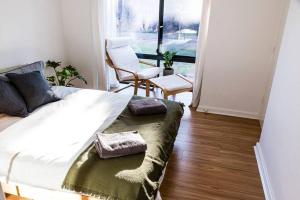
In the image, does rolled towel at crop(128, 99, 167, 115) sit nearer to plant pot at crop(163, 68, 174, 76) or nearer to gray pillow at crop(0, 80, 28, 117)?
gray pillow at crop(0, 80, 28, 117)

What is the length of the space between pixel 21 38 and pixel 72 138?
6.09ft

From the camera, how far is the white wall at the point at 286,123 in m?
1.69

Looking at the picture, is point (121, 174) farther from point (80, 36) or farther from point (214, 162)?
point (80, 36)

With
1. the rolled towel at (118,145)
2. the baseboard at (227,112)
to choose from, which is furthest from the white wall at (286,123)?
the baseboard at (227,112)

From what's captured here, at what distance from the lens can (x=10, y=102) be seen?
2303 millimetres

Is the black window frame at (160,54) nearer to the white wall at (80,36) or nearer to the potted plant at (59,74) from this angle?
the white wall at (80,36)

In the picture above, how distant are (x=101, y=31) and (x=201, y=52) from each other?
1565mm

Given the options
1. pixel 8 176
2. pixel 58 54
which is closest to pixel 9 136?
pixel 8 176

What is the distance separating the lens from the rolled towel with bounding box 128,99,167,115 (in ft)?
7.88

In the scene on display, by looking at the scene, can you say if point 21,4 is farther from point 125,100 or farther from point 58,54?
point 125,100

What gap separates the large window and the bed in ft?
6.95

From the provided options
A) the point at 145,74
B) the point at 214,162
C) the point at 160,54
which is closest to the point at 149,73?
the point at 145,74

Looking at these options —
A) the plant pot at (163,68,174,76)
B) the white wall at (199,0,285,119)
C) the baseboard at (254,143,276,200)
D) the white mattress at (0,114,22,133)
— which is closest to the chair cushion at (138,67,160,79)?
the plant pot at (163,68,174,76)

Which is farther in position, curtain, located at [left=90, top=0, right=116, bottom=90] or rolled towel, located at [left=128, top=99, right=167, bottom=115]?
curtain, located at [left=90, top=0, right=116, bottom=90]
